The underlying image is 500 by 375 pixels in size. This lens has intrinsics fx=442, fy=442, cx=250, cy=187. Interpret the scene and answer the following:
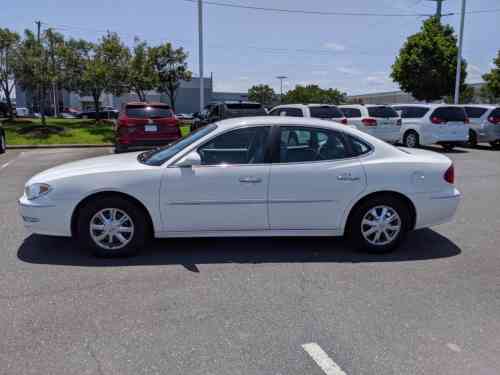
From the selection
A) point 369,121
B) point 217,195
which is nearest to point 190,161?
point 217,195

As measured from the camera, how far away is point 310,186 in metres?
4.70

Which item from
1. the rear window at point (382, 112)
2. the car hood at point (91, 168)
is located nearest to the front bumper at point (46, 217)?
the car hood at point (91, 168)

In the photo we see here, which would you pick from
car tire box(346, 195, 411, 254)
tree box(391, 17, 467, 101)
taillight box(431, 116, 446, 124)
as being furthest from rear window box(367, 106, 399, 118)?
tree box(391, 17, 467, 101)

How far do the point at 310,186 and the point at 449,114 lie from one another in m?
13.0

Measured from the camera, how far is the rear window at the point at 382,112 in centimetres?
1627

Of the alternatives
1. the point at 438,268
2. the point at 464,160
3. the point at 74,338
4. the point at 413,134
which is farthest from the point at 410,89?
the point at 74,338

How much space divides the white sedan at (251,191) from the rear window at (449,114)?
38.8 feet

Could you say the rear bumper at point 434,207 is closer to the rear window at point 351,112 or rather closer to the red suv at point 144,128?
the red suv at point 144,128

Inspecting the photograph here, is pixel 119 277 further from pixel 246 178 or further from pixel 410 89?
pixel 410 89

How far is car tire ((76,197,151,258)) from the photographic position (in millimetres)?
4578

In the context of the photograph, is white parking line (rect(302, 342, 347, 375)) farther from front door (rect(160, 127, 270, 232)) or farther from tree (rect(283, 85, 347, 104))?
tree (rect(283, 85, 347, 104))

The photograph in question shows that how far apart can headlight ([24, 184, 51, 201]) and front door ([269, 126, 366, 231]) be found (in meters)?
2.32

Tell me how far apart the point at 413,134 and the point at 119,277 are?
14506 millimetres

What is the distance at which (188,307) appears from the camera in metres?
3.65
